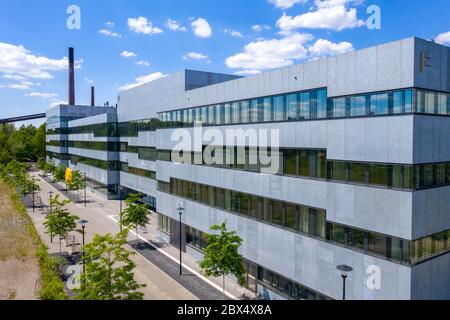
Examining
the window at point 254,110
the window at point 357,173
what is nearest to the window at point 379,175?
the window at point 357,173

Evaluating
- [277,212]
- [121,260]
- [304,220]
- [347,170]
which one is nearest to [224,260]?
[277,212]

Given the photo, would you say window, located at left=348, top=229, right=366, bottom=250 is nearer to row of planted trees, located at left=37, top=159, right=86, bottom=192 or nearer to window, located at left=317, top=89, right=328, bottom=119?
window, located at left=317, top=89, right=328, bottom=119

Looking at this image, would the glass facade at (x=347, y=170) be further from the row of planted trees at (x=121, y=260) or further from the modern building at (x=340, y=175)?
the row of planted trees at (x=121, y=260)

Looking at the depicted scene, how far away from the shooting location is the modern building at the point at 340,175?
17594mm

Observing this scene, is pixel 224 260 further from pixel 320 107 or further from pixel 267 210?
pixel 320 107

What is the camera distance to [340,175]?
20.6 metres

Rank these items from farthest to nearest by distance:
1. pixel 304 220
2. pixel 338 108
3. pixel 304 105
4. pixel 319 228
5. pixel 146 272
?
pixel 146 272, pixel 304 220, pixel 304 105, pixel 319 228, pixel 338 108

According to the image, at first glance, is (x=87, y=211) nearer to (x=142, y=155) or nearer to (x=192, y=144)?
(x=142, y=155)

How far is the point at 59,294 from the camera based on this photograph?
20.2m

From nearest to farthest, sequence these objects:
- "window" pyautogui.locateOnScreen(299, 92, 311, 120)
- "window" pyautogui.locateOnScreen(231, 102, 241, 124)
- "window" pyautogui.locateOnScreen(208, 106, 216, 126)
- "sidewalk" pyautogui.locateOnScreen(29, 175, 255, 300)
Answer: "window" pyautogui.locateOnScreen(299, 92, 311, 120) < "sidewalk" pyautogui.locateOnScreen(29, 175, 255, 300) < "window" pyautogui.locateOnScreen(231, 102, 241, 124) < "window" pyautogui.locateOnScreen(208, 106, 216, 126)

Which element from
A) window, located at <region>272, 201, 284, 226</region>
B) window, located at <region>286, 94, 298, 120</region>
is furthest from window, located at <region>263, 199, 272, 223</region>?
window, located at <region>286, 94, 298, 120</region>

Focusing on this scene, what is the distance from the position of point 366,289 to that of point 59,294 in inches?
677

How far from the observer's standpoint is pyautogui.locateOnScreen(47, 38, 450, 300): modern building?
57.7 ft
